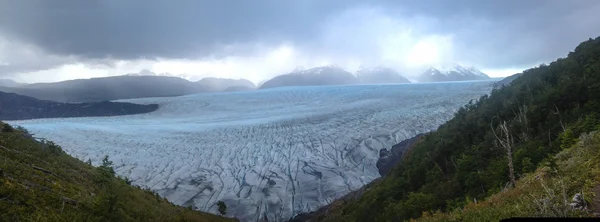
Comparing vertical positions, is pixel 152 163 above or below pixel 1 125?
below

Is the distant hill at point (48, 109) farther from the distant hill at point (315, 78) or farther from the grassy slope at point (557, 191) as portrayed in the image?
the distant hill at point (315, 78)

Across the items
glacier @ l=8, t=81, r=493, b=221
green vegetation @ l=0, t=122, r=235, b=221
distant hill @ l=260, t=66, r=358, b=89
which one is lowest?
glacier @ l=8, t=81, r=493, b=221

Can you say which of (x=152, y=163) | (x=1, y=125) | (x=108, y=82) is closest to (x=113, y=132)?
(x=152, y=163)

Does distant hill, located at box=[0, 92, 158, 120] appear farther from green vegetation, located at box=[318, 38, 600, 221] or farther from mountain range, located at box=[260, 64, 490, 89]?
mountain range, located at box=[260, 64, 490, 89]

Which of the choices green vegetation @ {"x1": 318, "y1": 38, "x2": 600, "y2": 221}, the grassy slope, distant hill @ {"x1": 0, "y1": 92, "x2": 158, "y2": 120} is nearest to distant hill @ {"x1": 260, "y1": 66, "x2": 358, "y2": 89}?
distant hill @ {"x1": 0, "y1": 92, "x2": 158, "y2": 120}

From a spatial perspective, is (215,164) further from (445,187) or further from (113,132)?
(445,187)

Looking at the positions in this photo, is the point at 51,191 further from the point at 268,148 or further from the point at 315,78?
the point at 315,78
